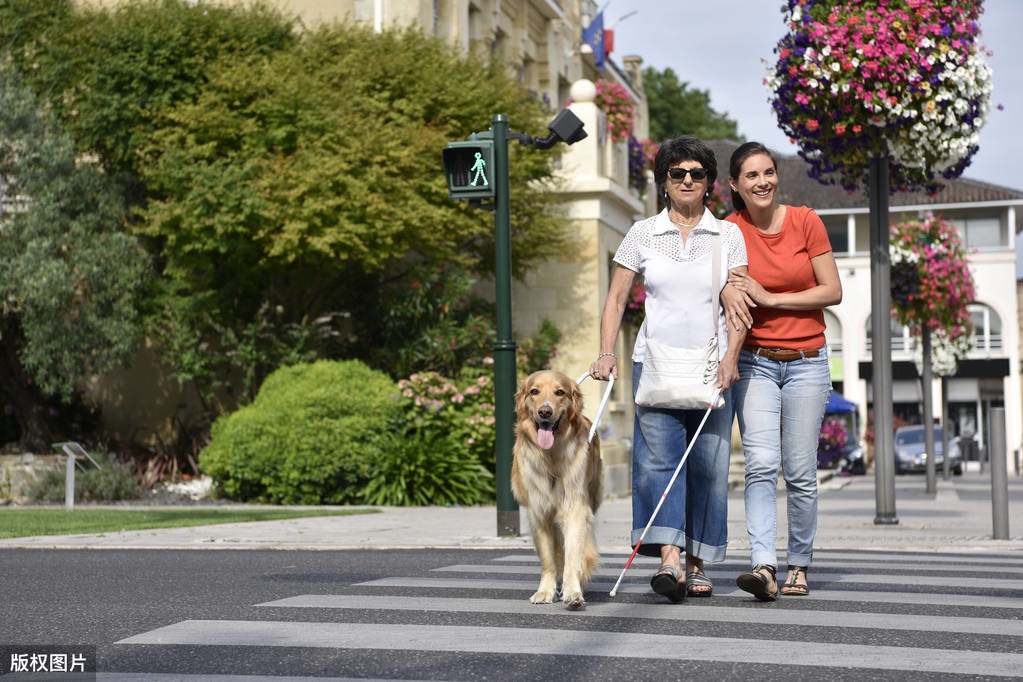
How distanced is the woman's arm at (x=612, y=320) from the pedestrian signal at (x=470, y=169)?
465cm

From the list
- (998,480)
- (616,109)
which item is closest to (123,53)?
(616,109)

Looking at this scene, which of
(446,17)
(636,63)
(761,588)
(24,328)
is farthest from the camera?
(636,63)

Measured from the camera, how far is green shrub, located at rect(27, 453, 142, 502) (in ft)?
56.0

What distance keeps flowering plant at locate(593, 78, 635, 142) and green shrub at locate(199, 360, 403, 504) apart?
300 inches

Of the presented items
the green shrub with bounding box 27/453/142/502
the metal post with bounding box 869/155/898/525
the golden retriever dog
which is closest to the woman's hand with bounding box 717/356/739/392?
the golden retriever dog

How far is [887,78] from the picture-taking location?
11.0m

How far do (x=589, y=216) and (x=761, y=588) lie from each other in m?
15.6

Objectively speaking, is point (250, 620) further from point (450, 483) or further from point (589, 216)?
point (589, 216)

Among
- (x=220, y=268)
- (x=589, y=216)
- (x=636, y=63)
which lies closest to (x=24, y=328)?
(x=220, y=268)

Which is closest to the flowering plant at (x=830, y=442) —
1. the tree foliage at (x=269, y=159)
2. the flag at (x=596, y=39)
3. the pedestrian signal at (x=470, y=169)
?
the flag at (x=596, y=39)

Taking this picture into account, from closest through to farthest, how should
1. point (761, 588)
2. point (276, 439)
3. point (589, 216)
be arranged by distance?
1. point (761, 588)
2. point (276, 439)
3. point (589, 216)

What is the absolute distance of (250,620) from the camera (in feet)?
19.1

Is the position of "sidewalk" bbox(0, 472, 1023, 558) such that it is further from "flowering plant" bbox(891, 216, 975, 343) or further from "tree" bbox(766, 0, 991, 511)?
"flowering plant" bbox(891, 216, 975, 343)

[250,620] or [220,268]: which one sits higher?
[220,268]
